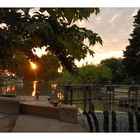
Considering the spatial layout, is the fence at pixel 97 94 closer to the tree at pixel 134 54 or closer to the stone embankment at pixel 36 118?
the stone embankment at pixel 36 118

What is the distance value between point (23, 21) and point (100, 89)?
16.1 m

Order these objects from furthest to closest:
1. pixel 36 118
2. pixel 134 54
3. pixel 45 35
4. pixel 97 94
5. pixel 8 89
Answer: pixel 134 54 < pixel 8 89 < pixel 97 94 < pixel 36 118 < pixel 45 35

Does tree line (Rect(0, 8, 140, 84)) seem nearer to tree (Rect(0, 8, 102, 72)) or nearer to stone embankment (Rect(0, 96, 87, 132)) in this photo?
tree (Rect(0, 8, 102, 72))

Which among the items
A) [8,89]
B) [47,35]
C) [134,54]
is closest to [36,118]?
[47,35]

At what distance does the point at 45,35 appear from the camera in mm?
4262

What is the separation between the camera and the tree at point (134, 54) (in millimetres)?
47344

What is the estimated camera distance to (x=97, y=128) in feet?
50.2

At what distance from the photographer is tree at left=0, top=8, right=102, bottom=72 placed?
418cm

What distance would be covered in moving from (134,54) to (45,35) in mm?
44978

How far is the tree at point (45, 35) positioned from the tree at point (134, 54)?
1678 inches

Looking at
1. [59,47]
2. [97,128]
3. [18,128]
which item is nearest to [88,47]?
[59,47]

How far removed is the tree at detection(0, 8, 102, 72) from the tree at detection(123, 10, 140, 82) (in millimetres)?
42619

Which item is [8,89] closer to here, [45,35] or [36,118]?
[36,118]

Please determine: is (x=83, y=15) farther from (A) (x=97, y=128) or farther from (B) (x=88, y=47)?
(A) (x=97, y=128)
